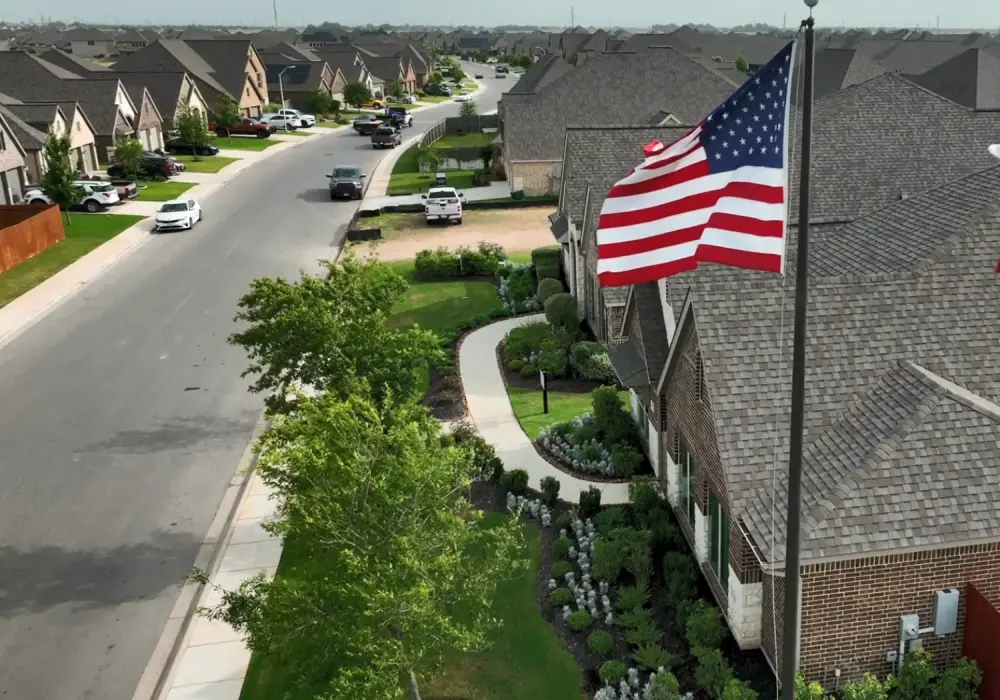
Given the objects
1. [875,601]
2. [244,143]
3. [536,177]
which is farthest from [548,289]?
[244,143]

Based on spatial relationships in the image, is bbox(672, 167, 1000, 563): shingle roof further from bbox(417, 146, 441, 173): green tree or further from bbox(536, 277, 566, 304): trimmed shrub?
bbox(417, 146, 441, 173): green tree

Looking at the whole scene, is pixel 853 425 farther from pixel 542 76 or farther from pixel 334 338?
pixel 542 76

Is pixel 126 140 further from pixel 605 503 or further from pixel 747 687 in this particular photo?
pixel 747 687

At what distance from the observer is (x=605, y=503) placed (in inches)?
773

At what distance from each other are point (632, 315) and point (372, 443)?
1035cm

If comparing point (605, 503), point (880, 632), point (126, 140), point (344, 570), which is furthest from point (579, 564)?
point (126, 140)

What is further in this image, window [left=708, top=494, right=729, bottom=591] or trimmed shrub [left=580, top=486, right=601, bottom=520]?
trimmed shrub [left=580, top=486, right=601, bottom=520]

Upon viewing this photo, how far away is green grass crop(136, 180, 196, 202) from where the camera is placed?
5676 centimetres

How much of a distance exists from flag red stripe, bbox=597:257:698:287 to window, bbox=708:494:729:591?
6713 mm

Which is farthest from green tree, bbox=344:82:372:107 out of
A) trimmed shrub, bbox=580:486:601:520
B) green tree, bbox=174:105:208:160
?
trimmed shrub, bbox=580:486:601:520

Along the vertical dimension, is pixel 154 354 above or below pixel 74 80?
below

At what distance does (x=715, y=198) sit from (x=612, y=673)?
27.2ft

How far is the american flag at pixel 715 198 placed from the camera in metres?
8.32

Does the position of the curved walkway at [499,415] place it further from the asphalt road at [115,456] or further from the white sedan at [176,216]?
the white sedan at [176,216]
